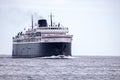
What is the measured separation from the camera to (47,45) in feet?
365

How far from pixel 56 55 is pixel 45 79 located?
54.9m

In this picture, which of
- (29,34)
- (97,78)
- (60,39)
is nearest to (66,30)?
(60,39)

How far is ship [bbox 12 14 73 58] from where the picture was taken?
110 metres

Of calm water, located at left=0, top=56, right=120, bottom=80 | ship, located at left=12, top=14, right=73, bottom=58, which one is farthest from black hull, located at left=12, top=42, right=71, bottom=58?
calm water, located at left=0, top=56, right=120, bottom=80

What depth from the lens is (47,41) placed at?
4412 inches

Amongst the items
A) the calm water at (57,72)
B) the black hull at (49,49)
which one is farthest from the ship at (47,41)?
the calm water at (57,72)

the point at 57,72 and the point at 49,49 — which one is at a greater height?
the point at 49,49

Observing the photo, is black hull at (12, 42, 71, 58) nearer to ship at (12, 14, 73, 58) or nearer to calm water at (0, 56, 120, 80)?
ship at (12, 14, 73, 58)

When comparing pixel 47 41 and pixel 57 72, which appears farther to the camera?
pixel 47 41

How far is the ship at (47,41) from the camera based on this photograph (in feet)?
360

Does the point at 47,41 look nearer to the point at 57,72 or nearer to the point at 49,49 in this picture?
the point at 49,49

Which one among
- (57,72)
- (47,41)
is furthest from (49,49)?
(57,72)

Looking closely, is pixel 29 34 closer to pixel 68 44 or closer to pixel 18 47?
pixel 18 47

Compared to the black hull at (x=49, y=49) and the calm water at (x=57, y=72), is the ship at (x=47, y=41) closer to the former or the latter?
the black hull at (x=49, y=49)
